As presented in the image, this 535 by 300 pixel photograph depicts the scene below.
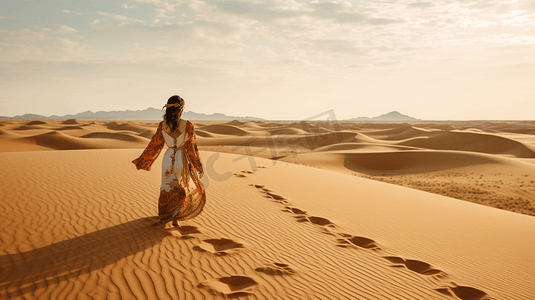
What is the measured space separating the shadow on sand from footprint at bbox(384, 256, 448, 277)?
3.57 metres

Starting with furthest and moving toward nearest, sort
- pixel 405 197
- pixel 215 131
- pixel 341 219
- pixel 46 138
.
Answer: pixel 215 131, pixel 46 138, pixel 405 197, pixel 341 219

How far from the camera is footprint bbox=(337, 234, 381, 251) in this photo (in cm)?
580

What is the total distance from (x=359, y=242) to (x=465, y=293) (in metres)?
1.86

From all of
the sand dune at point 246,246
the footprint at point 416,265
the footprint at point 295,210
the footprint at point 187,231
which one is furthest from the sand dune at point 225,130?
the footprint at point 416,265

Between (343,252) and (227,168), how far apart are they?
8.03 meters

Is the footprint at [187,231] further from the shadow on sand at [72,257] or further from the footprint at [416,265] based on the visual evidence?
the footprint at [416,265]

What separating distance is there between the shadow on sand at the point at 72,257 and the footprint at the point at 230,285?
128cm

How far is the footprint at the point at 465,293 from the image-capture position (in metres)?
4.39

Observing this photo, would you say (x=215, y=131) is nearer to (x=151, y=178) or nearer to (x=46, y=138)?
(x=46, y=138)

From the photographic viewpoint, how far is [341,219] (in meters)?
7.33

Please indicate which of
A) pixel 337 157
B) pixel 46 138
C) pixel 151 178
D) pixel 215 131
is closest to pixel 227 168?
pixel 151 178

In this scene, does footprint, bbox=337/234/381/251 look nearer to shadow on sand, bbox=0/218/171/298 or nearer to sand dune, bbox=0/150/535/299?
sand dune, bbox=0/150/535/299

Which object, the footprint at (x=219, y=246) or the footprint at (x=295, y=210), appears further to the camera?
the footprint at (x=295, y=210)

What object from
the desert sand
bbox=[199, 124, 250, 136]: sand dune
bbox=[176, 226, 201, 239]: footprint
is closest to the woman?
bbox=[176, 226, 201, 239]: footprint
